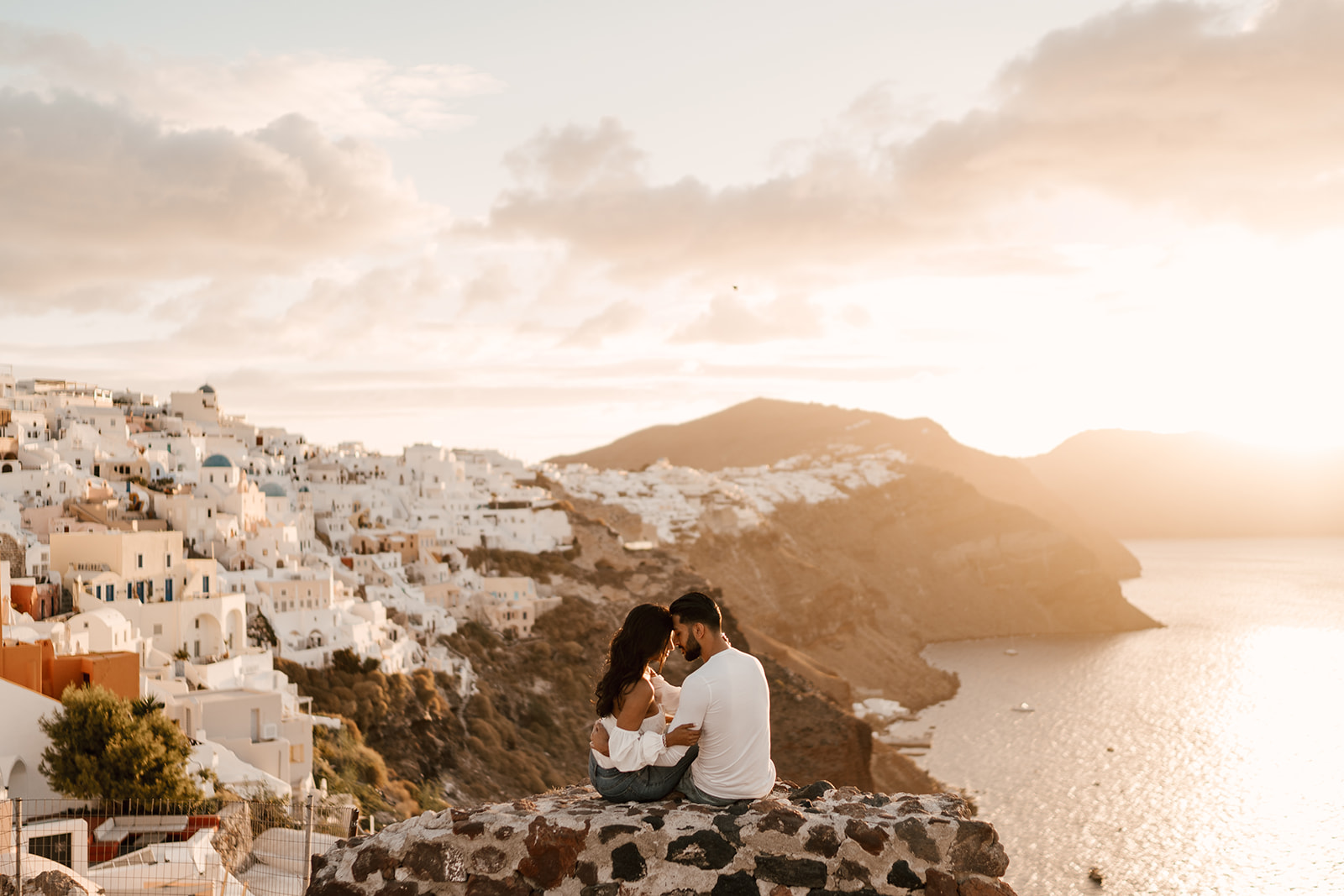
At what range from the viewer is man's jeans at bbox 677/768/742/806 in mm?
5492

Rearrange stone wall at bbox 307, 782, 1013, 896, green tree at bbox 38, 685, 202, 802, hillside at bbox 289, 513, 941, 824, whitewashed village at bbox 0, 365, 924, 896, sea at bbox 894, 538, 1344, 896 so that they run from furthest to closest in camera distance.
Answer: sea at bbox 894, 538, 1344, 896
hillside at bbox 289, 513, 941, 824
whitewashed village at bbox 0, 365, 924, 896
green tree at bbox 38, 685, 202, 802
stone wall at bbox 307, 782, 1013, 896

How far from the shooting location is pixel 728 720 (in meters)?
5.39

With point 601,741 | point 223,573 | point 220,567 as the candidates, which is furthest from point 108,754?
point 220,567

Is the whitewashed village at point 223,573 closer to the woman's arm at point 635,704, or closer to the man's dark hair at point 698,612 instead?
the woman's arm at point 635,704

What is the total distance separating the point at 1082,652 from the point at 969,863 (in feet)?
317

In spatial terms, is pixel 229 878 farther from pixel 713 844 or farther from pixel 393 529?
pixel 393 529

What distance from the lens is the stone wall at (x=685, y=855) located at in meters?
5.10

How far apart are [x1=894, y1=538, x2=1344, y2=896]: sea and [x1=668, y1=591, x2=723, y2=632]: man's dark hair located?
34.8m

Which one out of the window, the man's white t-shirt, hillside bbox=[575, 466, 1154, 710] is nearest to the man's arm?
the man's white t-shirt

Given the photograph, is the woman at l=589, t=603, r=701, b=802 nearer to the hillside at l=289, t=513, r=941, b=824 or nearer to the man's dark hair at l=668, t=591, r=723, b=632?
the man's dark hair at l=668, t=591, r=723, b=632

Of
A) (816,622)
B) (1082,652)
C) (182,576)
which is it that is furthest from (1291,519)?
(182,576)

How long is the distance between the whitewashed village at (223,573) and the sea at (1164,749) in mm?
25161

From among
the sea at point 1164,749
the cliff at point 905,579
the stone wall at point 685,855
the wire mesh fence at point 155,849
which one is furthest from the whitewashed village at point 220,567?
the cliff at point 905,579

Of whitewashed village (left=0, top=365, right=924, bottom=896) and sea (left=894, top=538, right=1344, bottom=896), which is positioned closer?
whitewashed village (left=0, top=365, right=924, bottom=896)
